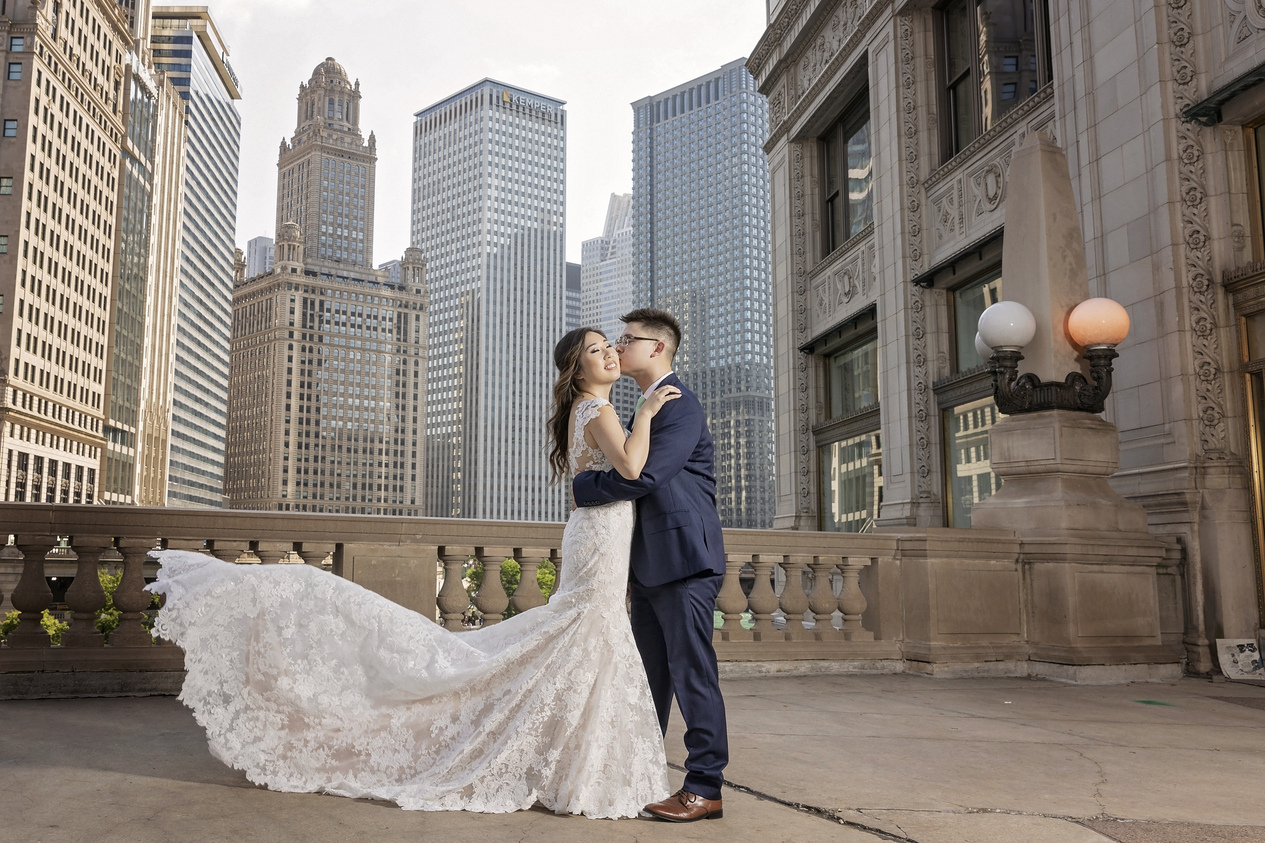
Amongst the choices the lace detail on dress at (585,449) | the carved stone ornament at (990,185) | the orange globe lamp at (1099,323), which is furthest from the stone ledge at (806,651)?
the carved stone ornament at (990,185)

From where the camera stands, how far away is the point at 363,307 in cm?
17062

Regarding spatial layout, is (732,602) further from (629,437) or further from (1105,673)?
(629,437)

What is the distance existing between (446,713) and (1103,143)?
9.84 metres

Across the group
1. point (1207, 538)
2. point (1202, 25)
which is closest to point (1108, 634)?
point (1207, 538)

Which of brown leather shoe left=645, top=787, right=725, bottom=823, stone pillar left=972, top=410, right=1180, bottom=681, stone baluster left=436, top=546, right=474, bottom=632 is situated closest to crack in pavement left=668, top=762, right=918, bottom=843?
brown leather shoe left=645, top=787, right=725, bottom=823

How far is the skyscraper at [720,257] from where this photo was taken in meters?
161

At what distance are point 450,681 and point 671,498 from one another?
50.7 inches

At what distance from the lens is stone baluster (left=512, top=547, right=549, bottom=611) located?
7.78 metres

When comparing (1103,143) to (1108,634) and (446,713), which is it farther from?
(446,713)

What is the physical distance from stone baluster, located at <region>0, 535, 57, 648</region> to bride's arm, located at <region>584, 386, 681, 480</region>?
193 inches

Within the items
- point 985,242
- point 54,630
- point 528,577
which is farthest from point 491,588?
point 54,630

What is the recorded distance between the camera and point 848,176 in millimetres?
19328

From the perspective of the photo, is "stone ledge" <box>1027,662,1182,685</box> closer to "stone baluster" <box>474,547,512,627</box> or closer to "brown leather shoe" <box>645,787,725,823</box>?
"stone baluster" <box>474,547,512,627</box>

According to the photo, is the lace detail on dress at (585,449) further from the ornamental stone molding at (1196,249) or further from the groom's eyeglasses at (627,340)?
the ornamental stone molding at (1196,249)
